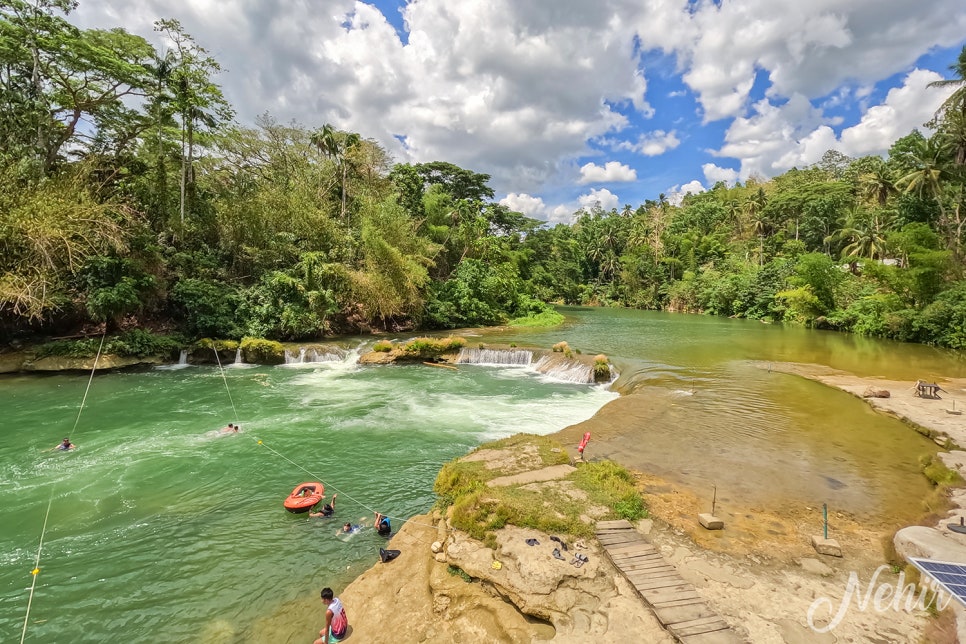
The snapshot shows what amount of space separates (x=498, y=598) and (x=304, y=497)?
4318 mm

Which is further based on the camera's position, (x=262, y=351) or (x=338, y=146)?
(x=338, y=146)

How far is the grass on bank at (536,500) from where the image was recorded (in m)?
5.91

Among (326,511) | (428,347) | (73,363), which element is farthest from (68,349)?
(326,511)

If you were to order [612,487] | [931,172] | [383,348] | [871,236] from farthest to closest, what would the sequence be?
[871,236] < [931,172] < [383,348] < [612,487]

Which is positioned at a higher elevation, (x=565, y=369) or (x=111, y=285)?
(x=111, y=285)

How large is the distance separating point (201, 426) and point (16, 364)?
11.0 meters

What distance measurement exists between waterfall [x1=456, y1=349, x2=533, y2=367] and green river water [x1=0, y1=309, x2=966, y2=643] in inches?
52.2

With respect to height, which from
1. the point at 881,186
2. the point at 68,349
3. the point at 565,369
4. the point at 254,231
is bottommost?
the point at 565,369

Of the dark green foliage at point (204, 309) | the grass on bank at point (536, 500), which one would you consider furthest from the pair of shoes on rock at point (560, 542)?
the dark green foliage at point (204, 309)

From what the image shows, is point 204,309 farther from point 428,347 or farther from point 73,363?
point 428,347

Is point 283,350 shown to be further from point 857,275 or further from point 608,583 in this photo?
point 857,275

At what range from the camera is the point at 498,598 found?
4.96 m

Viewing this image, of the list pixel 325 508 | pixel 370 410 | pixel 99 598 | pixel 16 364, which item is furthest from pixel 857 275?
pixel 16 364

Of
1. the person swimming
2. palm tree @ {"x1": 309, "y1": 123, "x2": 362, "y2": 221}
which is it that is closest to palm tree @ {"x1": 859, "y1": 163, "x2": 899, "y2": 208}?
palm tree @ {"x1": 309, "y1": 123, "x2": 362, "y2": 221}
